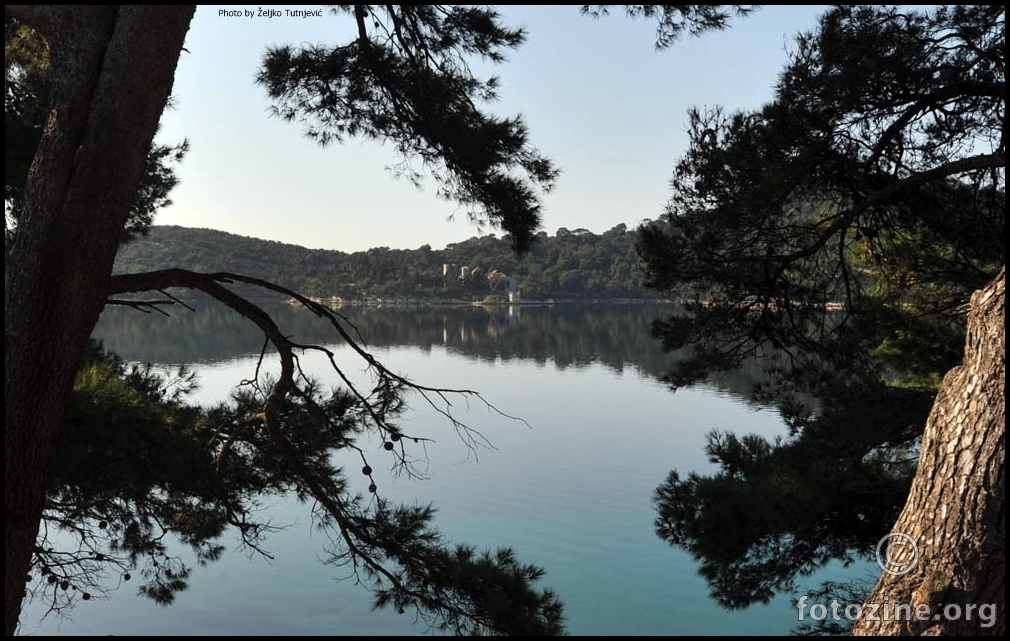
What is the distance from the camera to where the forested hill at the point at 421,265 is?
2343 inches

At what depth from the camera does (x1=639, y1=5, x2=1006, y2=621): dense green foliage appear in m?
4.59

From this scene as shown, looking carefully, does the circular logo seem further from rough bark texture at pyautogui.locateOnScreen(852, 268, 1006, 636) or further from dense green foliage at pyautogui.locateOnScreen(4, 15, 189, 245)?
dense green foliage at pyautogui.locateOnScreen(4, 15, 189, 245)

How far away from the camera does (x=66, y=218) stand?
2.48 meters

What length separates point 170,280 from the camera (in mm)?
3158

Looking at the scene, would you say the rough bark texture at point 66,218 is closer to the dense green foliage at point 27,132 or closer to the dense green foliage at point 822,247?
the dense green foliage at point 27,132

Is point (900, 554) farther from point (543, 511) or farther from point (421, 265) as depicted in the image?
point (421, 265)

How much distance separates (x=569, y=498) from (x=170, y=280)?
1107cm

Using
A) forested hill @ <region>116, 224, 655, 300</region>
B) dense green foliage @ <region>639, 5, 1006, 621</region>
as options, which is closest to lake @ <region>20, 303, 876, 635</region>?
dense green foliage @ <region>639, 5, 1006, 621</region>

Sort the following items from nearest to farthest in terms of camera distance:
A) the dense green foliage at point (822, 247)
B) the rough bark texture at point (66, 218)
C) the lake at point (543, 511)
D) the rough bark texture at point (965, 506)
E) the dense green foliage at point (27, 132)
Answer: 1. the rough bark texture at point (965, 506)
2. the rough bark texture at point (66, 218)
3. the dense green foliage at point (27, 132)
4. the dense green foliage at point (822, 247)
5. the lake at point (543, 511)

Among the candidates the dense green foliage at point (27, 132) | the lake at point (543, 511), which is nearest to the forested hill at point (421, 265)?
the lake at point (543, 511)

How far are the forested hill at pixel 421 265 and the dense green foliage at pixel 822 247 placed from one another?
171ft

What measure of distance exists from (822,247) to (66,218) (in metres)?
3.76

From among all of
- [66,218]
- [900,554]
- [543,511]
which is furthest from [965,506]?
[543,511]

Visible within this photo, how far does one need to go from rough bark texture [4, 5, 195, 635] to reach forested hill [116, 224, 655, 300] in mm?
55039
